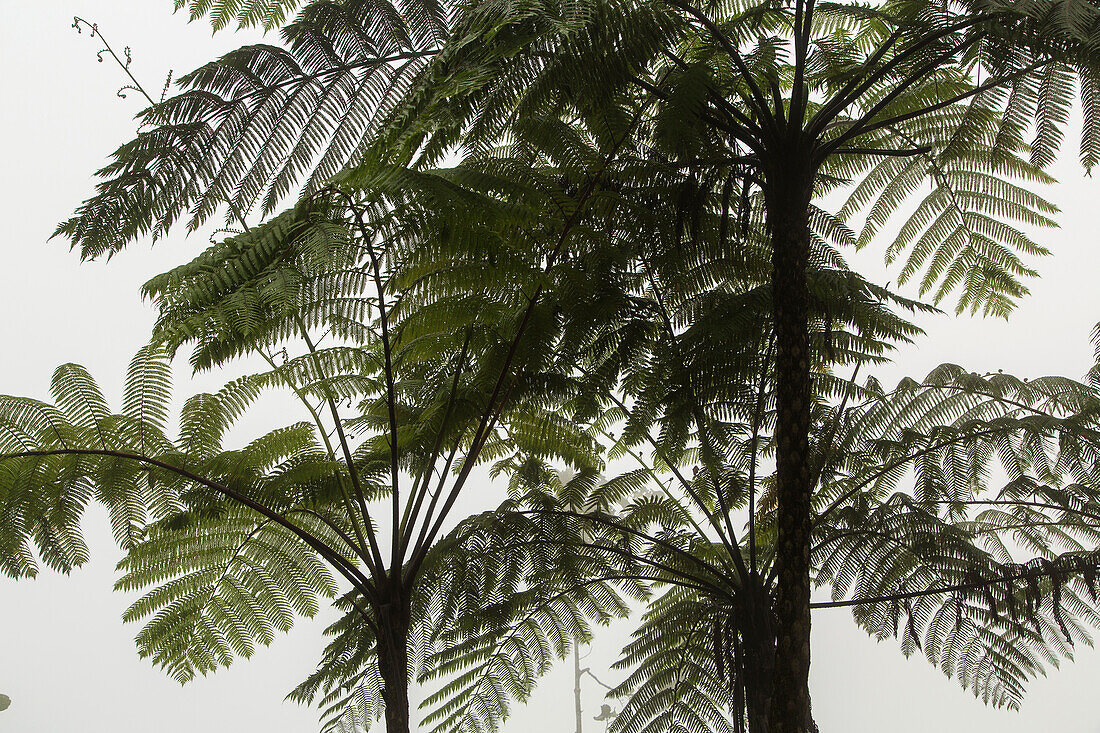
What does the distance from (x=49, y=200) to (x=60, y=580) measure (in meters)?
1.74

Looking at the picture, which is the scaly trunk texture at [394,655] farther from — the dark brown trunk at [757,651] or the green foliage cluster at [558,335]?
the dark brown trunk at [757,651]

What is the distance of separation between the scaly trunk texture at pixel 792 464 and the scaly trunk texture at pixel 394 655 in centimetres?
84

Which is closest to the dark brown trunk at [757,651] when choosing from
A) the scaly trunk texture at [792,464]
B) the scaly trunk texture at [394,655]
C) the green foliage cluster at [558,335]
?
the green foliage cluster at [558,335]

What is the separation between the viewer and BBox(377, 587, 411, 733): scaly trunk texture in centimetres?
212

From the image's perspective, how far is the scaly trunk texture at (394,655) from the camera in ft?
6.95

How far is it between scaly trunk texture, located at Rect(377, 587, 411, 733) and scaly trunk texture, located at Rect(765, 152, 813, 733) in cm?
84

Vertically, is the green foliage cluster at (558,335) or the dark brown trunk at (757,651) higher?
the green foliage cluster at (558,335)

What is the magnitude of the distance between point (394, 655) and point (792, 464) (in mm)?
1003

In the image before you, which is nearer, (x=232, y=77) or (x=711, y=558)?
(x=232, y=77)

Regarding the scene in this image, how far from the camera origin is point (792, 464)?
180 centimetres

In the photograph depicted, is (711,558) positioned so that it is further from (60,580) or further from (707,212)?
(60,580)

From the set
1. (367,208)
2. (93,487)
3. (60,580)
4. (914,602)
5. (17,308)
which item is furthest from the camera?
(60,580)

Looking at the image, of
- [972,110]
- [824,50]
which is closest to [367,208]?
[824,50]

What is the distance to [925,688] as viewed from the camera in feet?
13.9
